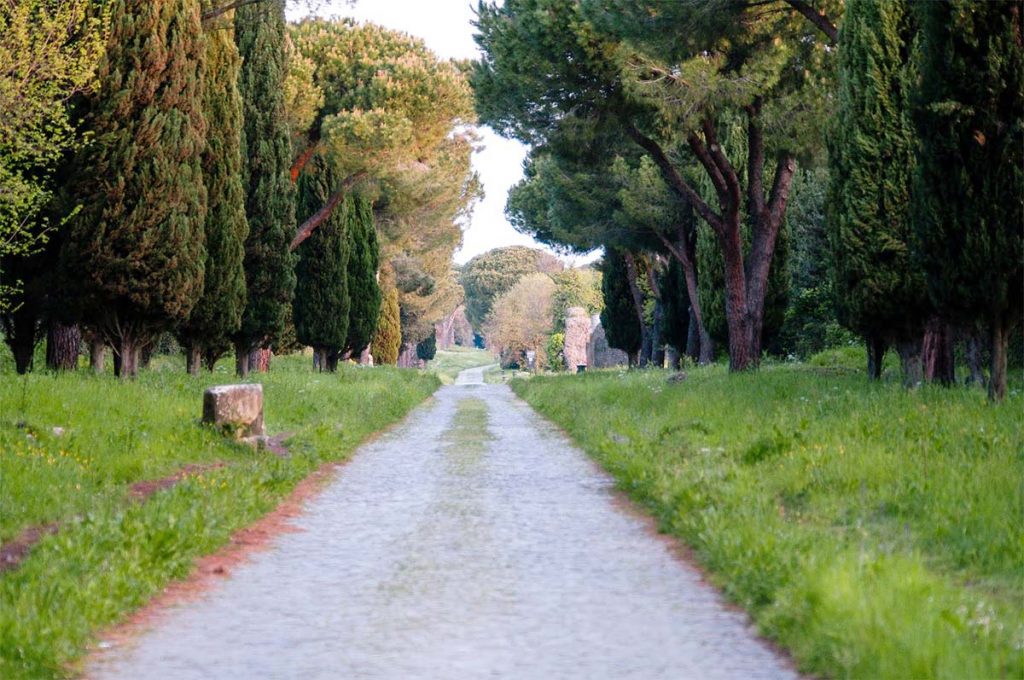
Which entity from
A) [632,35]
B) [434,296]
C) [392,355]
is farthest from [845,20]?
[434,296]

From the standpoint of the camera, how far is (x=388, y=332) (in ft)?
196

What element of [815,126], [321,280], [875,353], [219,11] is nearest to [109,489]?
[875,353]

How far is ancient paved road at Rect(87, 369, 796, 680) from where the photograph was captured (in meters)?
5.57

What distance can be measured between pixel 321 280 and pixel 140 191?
58.1ft

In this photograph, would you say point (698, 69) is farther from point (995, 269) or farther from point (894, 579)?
point (894, 579)

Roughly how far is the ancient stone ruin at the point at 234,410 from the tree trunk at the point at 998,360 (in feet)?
30.6

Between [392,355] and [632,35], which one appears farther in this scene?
[392,355]

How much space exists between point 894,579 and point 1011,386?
42.5 ft

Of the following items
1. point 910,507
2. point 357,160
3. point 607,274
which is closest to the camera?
point 910,507

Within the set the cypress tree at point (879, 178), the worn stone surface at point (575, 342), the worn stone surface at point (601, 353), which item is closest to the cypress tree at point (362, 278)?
the worn stone surface at point (601, 353)

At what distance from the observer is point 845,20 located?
63.7 feet

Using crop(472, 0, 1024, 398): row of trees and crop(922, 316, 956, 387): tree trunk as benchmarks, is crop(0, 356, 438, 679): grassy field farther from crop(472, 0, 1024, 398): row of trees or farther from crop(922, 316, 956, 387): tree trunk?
crop(922, 316, 956, 387): tree trunk

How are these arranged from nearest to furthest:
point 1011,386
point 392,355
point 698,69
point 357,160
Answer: point 1011,386, point 698,69, point 357,160, point 392,355

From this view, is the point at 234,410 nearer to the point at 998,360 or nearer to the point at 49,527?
the point at 49,527
